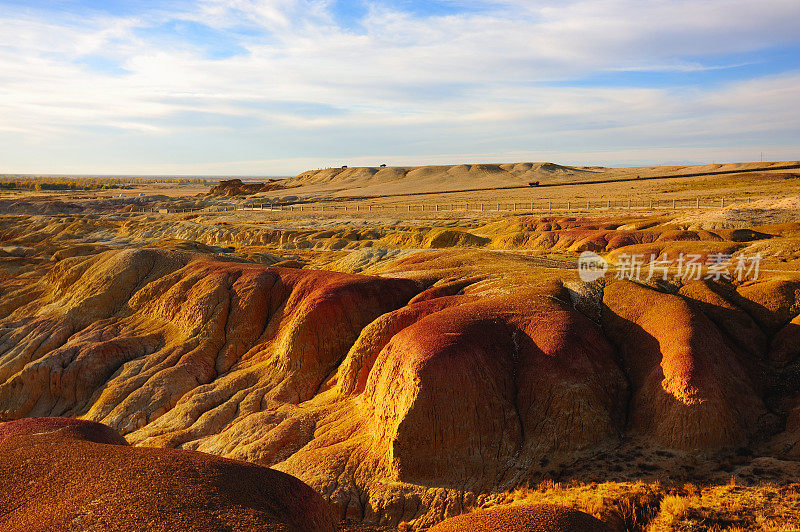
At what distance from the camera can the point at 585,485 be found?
1414 centimetres

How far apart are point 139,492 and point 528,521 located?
7.36m

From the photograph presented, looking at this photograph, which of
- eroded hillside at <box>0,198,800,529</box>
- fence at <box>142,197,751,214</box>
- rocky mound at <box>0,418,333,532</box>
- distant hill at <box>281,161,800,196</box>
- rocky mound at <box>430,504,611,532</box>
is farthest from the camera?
distant hill at <box>281,161,800,196</box>

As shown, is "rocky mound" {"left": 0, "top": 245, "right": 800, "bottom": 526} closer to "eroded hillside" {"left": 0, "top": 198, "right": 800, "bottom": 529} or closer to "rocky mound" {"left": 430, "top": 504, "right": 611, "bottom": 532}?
"eroded hillside" {"left": 0, "top": 198, "right": 800, "bottom": 529}

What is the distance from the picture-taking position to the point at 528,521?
1083cm

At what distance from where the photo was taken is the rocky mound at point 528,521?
10.7 meters

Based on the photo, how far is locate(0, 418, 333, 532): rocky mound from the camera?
9.77 metres

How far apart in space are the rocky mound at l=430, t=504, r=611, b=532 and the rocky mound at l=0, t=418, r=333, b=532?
3.07 m

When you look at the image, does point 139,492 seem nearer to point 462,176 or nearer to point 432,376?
point 432,376

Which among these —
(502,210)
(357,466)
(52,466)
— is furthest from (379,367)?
Result: (502,210)

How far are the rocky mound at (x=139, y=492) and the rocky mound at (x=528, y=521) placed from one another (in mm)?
3067

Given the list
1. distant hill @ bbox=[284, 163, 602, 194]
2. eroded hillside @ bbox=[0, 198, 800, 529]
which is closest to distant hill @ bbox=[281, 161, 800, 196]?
distant hill @ bbox=[284, 163, 602, 194]
